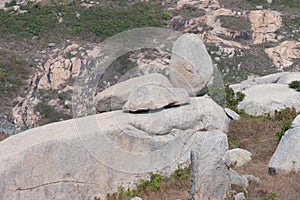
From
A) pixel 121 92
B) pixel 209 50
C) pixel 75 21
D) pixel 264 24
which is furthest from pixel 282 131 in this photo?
pixel 75 21

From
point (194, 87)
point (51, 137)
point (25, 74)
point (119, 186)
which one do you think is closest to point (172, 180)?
point (119, 186)

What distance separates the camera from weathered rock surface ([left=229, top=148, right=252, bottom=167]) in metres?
10.2

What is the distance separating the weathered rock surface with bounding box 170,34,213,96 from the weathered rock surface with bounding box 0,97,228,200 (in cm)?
143

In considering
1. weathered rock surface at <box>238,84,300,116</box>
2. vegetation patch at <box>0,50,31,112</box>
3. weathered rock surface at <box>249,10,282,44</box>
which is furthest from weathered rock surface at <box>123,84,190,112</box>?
weathered rock surface at <box>249,10,282,44</box>

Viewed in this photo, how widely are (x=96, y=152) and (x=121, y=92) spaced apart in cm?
242

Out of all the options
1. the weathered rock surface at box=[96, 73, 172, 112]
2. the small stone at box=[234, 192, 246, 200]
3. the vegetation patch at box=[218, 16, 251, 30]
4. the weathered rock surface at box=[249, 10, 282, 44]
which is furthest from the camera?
the vegetation patch at box=[218, 16, 251, 30]

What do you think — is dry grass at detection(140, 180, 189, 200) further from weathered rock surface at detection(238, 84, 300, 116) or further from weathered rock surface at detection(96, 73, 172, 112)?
weathered rock surface at detection(238, 84, 300, 116)

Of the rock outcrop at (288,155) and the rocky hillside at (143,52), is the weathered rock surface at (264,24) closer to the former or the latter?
the rocky hillside at (143,52)

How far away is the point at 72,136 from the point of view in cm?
904

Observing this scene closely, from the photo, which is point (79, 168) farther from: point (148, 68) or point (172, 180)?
point (148, 68)

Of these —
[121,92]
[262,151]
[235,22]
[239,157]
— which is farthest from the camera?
[235,22]

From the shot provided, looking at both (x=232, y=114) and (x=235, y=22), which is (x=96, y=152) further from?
(x=235, y=22)

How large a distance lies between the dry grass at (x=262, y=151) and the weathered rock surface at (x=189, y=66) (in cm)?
137

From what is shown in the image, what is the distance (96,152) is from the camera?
918 cm
